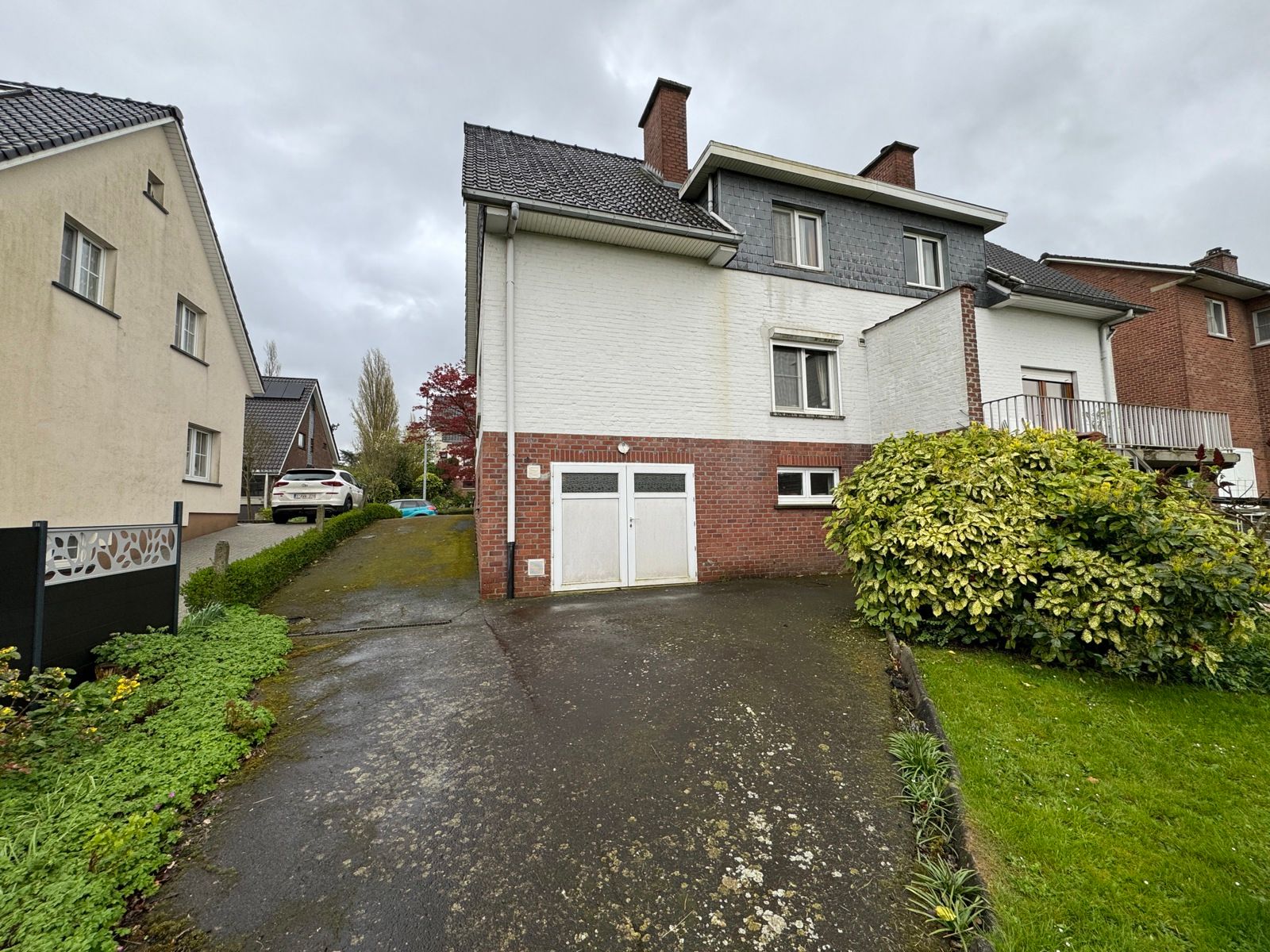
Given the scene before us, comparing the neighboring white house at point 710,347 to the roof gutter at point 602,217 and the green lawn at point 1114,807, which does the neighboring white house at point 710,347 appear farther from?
the green lawn at point 1114,807

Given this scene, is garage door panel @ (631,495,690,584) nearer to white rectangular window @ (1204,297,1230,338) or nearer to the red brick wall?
the red brick wall

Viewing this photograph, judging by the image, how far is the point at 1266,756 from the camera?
335 cm

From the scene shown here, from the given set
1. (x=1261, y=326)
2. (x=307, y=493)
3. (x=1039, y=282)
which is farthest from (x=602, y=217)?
(x=1261, y=326)

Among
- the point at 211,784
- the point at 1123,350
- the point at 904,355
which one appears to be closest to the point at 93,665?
the point at 211,784

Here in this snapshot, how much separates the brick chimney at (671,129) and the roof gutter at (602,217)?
3.64 m

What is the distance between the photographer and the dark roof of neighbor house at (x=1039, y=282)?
1051 centimetres

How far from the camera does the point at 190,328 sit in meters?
12.1

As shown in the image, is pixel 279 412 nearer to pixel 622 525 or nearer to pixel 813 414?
pixel 622 525

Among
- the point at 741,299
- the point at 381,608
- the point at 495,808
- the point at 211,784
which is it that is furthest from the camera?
the point at 741,299

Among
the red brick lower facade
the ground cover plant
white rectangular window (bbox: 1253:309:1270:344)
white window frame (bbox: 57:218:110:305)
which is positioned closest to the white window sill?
the red brick lower facade

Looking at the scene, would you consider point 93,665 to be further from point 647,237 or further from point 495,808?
point 647,237

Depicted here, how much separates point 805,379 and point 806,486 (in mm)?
2114

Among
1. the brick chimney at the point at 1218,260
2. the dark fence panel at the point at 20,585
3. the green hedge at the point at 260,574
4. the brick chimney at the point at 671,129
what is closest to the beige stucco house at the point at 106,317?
the green hedge at the point at 260,574

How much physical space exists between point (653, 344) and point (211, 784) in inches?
306
